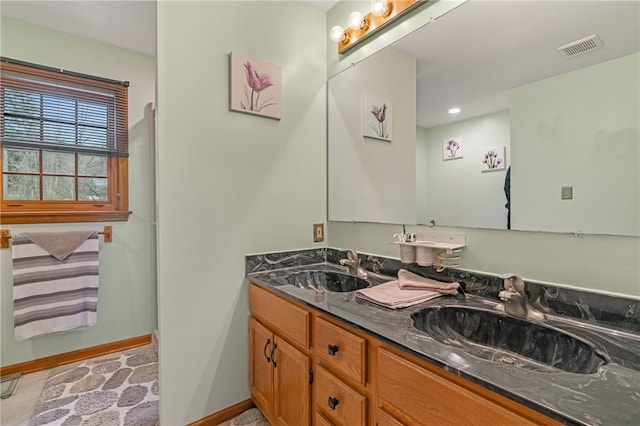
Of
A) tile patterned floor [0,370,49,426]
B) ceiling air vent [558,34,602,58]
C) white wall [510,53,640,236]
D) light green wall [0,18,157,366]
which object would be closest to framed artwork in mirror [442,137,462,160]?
white wall [510,53,640,236]

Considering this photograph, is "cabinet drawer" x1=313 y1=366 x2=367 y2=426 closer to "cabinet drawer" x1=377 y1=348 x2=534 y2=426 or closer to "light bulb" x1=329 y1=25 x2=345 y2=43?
"cabinet drawer" x1=377 y1=348 x2=534 y2=426

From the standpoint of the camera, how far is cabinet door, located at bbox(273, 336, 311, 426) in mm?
1267

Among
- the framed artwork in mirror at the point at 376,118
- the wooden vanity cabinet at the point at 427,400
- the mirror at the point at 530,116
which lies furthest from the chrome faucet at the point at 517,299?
the framed artwork in mirror at the point at 376,118

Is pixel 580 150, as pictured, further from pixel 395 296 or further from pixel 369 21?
pixel 369 21

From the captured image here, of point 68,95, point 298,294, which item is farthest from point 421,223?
point 68,95

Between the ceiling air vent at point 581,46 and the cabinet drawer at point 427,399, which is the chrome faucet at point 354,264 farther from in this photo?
the ceiling air vent at point 581,46

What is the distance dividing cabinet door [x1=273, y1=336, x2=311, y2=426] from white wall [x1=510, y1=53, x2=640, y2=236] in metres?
1.06

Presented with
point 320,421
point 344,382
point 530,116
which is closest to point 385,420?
point 344,382

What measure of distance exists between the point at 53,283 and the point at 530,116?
10.1 feet

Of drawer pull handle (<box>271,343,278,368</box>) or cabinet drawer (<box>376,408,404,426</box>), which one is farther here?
drawer pull handle (<box>271,343,278,368</box>)

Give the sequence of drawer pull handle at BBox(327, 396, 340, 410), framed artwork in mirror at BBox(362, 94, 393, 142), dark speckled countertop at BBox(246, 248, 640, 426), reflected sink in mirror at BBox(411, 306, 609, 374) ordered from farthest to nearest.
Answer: framed artwork in mirror at BBox(362, 94, 393, 142) → drawer pull handle at BBox(327, 396, 340, 410) → reflected sink in mirror at BBox(411, 306, 609, 374) → dark speckled countertop at BBox(246, 248, 640, 426)

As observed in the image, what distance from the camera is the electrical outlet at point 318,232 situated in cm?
205

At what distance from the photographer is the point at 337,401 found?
1.11m

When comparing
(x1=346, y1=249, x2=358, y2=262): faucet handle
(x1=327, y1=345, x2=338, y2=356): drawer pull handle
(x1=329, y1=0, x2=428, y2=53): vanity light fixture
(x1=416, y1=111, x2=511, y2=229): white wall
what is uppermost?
(x1=329, y1=0, x2=428, y2=53): vanity light fixture
